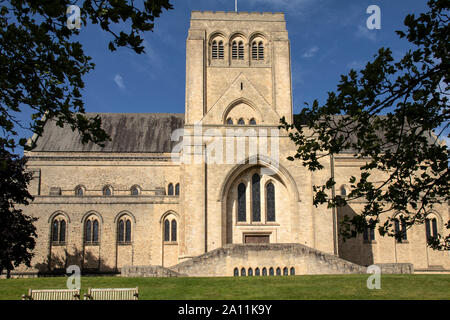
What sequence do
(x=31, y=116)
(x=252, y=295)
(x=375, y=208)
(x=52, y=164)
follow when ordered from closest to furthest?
(x=31, y=116), (x=375, y=208), (x=252, y=295), (x=52, y=164)

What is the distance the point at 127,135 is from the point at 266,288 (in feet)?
108

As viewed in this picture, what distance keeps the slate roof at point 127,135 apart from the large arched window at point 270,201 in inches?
545

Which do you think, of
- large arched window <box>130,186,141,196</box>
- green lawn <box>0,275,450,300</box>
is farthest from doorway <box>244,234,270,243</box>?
green lawn <box>0,275,450,300</box>

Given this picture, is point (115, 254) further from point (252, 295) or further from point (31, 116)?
point (31, 116)

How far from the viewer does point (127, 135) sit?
162ft

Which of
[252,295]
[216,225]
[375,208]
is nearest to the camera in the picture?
[375,208]

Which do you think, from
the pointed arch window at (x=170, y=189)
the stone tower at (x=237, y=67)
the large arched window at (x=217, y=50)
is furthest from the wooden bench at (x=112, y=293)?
the pointed arch window at (x=170, y=189)

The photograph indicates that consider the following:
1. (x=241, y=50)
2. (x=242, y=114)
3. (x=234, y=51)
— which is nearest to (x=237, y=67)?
(x=234, y=51)

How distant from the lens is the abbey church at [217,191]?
35.0 meters

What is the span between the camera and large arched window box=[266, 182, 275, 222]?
122ft

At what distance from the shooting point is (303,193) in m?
35.9

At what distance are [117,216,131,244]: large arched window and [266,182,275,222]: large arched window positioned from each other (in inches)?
474
